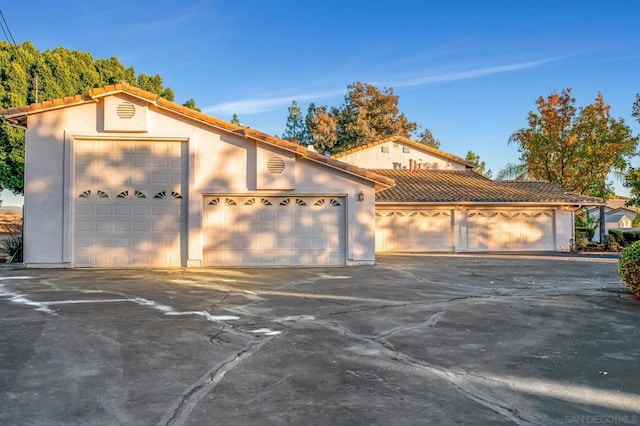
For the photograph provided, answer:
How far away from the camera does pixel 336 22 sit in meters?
19.2

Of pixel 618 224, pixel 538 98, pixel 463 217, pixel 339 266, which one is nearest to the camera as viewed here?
pixel 339 266

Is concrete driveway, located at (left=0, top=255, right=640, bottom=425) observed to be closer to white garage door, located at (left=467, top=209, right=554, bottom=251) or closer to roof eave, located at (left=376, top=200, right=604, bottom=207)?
roof eave, located at (left=376, top=200, right=604, bottom=207)

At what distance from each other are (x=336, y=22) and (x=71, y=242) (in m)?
13.1

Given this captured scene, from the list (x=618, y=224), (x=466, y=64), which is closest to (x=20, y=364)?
(x=466, y=64)

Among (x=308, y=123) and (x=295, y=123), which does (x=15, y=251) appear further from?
(x=295, y=123)

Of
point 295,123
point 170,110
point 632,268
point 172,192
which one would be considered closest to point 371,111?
point 295,123

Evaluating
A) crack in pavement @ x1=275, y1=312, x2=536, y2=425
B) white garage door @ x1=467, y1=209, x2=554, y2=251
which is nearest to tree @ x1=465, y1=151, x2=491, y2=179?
white garage door @ x1=467, y1=209, x2=554, y2=251

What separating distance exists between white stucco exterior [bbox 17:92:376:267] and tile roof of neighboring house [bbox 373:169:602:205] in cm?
705

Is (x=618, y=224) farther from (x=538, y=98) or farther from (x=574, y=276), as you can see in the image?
(x=574, y=276)

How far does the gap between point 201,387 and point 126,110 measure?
1147 cm

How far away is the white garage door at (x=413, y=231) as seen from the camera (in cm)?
2150

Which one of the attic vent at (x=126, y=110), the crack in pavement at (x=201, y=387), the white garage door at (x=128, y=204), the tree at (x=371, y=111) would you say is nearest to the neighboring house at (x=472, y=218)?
the white garage door at (x=128, y=204)

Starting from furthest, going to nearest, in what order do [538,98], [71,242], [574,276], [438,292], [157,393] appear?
[538,98] < [71,242] < [574,276] < [438,292] < [157,393]

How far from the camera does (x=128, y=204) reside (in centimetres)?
1346
